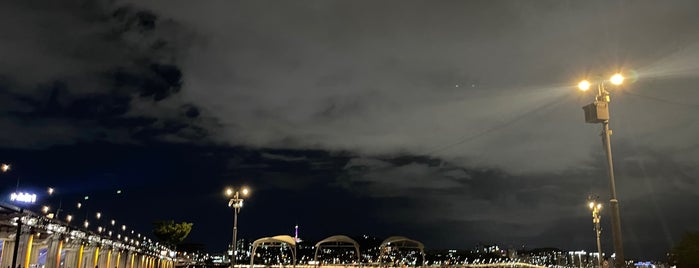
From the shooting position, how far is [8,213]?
3466 cm

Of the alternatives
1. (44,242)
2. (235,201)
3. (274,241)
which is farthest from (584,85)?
(44,242)

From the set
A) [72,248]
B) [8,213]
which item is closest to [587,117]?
[8,213]

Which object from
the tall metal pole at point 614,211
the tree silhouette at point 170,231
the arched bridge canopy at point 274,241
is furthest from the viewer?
the tree silhouette at point 170,231

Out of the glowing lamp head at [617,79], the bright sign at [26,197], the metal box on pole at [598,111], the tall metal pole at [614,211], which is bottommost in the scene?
the tall metal pole at [614,211]

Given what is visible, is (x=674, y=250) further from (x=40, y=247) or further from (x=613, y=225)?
(x=40, y=247)

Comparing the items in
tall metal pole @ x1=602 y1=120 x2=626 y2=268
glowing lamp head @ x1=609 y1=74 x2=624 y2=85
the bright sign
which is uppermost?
the bright sign

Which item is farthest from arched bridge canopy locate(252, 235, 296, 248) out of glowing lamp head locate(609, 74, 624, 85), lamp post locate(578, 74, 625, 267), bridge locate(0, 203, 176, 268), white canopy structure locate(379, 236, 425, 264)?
glowing lamp head locate(609, 74, 624, 85)

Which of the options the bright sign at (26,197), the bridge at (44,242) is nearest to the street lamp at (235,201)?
the bridge at (44,242)

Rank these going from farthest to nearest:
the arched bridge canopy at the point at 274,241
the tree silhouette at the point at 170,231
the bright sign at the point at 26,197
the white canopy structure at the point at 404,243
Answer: the tree silhouette at the point at 170,231, the arched bridge canopy at the point at 274,241, the white canopy structure at the point at 404,243, the bright sign at the point at 26,197

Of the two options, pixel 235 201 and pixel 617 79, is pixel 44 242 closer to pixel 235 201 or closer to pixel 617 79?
pixel 235 201

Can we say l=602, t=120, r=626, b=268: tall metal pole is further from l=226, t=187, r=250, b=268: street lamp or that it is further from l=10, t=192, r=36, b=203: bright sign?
l=10, t=192, r=36, b=203: bright sign

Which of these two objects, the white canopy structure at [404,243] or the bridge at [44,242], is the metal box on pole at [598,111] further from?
the white canopy structure at [404,243]

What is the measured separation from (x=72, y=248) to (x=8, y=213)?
19.1 metres

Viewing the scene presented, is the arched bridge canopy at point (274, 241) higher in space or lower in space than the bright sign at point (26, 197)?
lower
